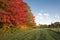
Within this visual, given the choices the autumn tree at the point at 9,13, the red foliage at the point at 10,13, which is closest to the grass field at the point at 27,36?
the autumn tree at the point at 9,13

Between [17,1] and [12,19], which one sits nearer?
[12,19]

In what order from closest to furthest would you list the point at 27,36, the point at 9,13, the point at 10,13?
the point at 27,36
the point at 9,13
the point at 10,13

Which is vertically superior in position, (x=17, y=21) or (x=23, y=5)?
→ (x=23, y=5)

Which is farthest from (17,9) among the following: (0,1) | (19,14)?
(0,1)

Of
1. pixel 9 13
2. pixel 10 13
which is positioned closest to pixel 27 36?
pixel 9 13

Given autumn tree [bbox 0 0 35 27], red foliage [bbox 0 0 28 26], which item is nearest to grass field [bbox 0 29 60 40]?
autumn tree [bbox 0 0 35 27]

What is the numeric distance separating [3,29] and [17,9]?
4782 millimetres

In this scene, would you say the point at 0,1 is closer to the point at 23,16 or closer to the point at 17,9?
the point at 17,9

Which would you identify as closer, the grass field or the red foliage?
the grass field

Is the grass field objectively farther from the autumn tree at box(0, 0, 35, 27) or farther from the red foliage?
the red foliage

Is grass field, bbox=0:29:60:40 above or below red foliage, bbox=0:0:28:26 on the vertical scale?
below

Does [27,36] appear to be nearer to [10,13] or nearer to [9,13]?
[9,13]

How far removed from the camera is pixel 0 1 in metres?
38.1

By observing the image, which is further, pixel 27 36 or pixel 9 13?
pixel 9 13
